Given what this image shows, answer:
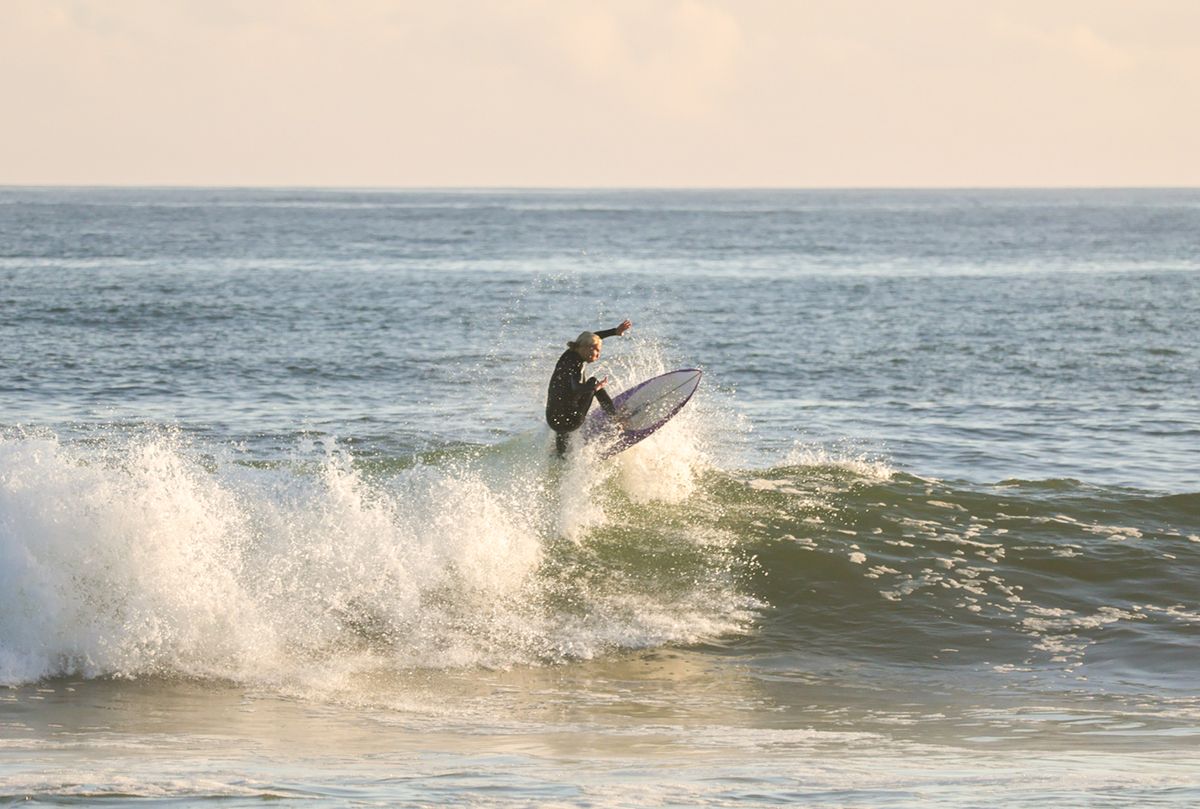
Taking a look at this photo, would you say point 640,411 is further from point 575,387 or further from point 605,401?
point 575,387

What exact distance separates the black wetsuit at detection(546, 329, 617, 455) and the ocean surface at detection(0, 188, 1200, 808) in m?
0.73

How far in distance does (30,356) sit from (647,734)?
78.6ft

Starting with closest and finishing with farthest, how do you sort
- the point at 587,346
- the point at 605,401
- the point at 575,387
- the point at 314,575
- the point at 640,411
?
the point at 314,575
the point at 587,346
the point at 575,387
the point at 605,401
the point at 640,411

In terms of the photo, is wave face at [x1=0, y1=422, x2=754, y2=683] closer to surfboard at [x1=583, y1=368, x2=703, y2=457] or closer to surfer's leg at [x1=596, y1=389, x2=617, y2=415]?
surfboard at [x1=583, y1=368, x2=703, y2=457]

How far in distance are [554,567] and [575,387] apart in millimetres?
1948

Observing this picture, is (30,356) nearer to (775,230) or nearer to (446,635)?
(446,635)

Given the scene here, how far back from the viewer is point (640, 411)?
17.1 metres

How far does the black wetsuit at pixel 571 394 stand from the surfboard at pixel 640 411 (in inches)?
26.8

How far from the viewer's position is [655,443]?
1772 cm

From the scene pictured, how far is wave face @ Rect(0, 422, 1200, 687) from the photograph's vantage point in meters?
12.4

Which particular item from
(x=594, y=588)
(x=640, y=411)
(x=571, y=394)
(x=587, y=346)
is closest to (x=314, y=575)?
(x=594, y=588)

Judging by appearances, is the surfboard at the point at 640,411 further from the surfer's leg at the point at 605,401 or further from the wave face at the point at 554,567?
the surfer's leg at the point at 605,401

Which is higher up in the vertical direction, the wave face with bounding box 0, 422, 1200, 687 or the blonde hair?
the blonde hair

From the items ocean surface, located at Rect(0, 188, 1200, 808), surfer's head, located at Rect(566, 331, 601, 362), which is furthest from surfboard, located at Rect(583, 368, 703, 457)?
surfer's head, located at Rect(566, 331, 601, 362)
